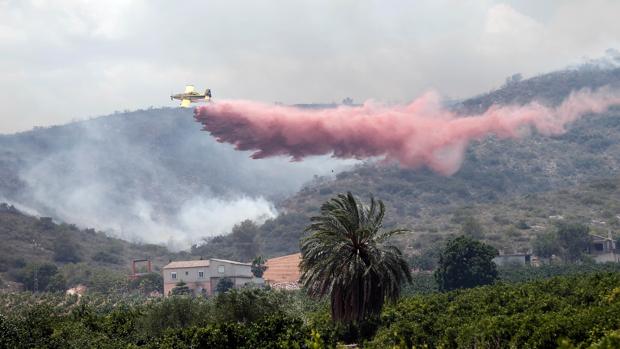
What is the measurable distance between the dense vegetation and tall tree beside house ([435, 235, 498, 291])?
39.5m

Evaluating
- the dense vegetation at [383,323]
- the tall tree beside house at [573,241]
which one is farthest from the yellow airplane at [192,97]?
the tall tree beside house at [573,241]

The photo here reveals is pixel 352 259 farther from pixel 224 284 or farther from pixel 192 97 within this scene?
pixel 224 284

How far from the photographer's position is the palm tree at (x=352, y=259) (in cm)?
6619

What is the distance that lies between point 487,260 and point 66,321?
7520 cm

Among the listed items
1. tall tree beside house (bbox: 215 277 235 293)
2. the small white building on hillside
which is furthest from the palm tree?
the small white building on hillside

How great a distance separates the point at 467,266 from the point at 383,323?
6289cm

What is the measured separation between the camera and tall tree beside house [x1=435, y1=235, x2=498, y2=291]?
134625 millimetres

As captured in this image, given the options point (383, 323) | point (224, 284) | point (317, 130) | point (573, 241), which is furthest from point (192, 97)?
point (573, 241)

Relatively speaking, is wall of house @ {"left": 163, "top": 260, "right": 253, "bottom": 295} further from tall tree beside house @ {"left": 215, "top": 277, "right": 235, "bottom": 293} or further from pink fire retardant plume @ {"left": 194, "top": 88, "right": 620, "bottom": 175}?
pink fire retardant plume @ {"left": 194, "top": 88, "right": 620, "bottom": 175}

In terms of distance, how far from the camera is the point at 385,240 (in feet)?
221

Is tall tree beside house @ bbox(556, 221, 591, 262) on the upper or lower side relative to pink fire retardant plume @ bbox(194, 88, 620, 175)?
lower

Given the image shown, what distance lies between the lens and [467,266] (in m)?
136

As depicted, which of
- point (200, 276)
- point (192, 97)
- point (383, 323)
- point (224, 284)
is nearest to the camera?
point (383, 323)

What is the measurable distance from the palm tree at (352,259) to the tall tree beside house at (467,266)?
69683 mm
